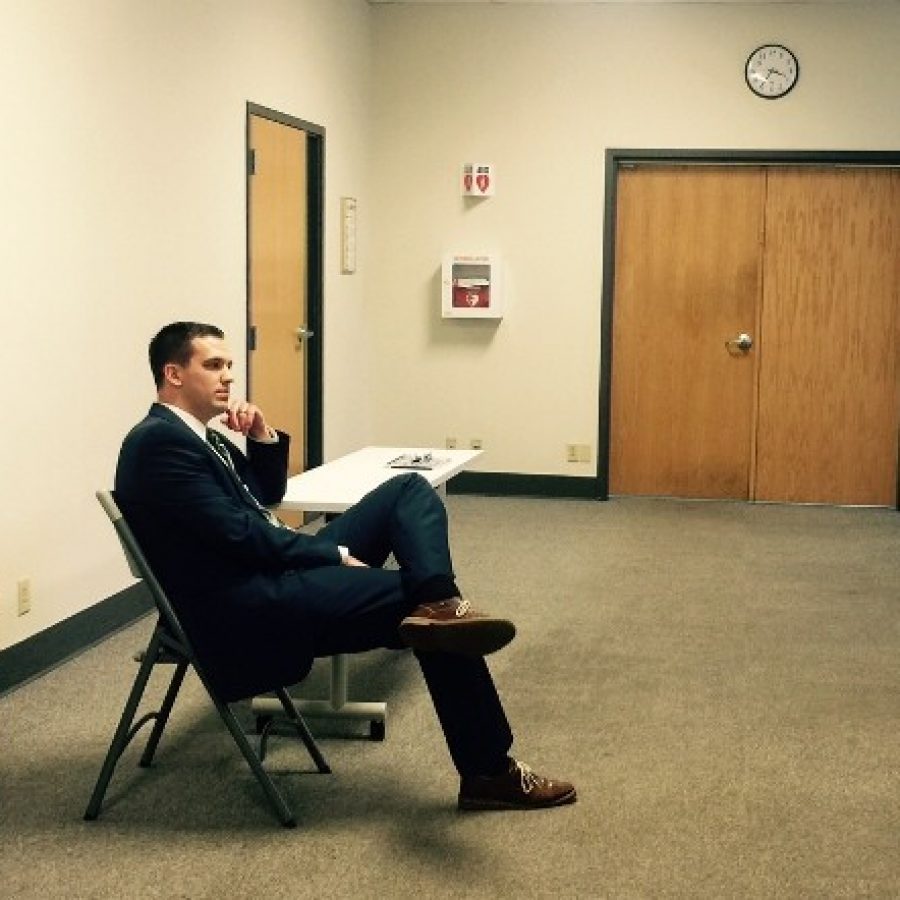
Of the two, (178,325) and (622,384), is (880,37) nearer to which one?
(622,384)

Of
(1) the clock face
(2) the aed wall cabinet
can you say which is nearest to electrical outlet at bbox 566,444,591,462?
(2) the aed wall cabinet

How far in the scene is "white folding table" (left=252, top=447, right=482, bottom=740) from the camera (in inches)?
145

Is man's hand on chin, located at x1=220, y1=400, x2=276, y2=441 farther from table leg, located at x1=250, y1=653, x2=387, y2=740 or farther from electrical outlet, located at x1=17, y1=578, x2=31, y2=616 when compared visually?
electrical outlet, located at x1=17, y1=578, x2=31, y2=616

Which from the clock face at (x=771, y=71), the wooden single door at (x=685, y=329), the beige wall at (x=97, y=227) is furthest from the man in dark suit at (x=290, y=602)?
the clock face at (x=771, y=71)

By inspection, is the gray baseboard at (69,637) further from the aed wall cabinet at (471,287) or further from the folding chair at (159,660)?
the aed wall cabinet at (471,287)

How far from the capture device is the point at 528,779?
10.3ft

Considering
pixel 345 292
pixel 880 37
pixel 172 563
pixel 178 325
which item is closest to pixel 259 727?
pixel 172 563

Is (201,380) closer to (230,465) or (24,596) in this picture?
(230,465)

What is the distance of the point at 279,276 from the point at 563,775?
350cm

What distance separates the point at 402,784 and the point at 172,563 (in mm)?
794

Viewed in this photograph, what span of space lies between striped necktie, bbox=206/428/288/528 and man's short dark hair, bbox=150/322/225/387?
0.60ft

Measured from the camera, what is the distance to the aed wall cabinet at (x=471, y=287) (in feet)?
25.2

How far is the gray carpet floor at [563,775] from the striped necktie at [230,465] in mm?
611

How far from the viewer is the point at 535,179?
7.68 m
